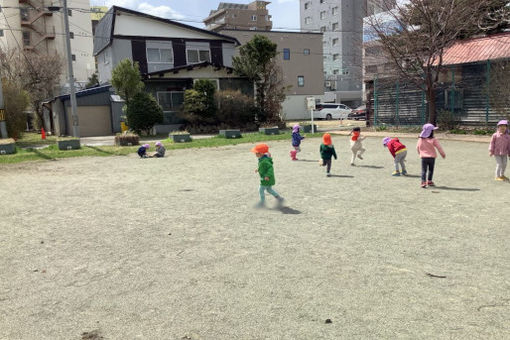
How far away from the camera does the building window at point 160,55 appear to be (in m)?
33.8

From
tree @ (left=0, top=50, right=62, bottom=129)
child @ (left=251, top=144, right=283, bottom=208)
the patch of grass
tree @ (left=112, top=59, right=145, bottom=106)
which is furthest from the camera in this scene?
tree @ (left=0, top=50, right=62, bottom=129)

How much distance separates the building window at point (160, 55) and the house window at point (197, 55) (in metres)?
1.72

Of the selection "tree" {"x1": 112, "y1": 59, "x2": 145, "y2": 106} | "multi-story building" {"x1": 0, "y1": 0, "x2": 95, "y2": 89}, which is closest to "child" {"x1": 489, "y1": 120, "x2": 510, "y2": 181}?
"tree" {"x1": 112, "y1": 59, "x2": 145, "y2": 106}

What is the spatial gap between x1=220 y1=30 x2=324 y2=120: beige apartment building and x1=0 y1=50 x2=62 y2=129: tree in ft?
71.9

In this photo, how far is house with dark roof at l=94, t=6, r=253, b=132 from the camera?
2947cm

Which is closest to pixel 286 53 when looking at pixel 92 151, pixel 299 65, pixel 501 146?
pixel 299 65

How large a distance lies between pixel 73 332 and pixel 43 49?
62751 mm

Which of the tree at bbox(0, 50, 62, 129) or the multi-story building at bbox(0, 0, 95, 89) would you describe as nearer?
the tree at bbox(0, 50, 62, 129)

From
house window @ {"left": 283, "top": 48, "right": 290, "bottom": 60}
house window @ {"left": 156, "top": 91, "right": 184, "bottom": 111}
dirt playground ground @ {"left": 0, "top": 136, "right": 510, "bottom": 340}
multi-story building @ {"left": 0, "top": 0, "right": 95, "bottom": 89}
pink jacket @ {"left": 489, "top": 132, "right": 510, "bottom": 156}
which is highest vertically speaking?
multi-story building @ {"left": 0, "top": 0, "right": 95, "bottom": 89}

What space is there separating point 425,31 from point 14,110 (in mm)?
22308

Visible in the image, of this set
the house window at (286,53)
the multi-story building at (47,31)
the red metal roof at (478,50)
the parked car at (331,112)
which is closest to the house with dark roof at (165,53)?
the parked car at (331,112)

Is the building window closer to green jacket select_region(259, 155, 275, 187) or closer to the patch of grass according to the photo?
the patch of grass

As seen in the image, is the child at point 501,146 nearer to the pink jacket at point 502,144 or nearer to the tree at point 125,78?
the pink jacket at point 502,144

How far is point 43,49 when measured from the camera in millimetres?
56188
